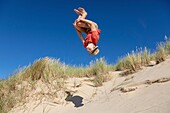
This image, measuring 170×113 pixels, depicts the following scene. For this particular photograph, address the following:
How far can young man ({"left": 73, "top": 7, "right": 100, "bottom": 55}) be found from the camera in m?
5.97

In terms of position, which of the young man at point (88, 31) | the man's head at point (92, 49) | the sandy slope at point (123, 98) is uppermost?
the young man at point (88, 31)

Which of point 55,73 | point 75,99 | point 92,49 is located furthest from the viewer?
point 55,73

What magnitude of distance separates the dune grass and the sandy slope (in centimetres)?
33

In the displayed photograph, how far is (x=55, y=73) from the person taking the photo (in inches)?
350

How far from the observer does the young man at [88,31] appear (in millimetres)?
5973

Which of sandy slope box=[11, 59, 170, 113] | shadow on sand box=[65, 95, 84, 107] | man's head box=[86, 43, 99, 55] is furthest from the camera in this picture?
shadow on sand box=[65, 95, 84, 107]

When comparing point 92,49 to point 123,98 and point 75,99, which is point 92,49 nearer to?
point 123,98

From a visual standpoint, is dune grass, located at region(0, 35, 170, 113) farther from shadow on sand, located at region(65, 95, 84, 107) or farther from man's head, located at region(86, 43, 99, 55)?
man's head, located at region(86, 43, 99, 55)

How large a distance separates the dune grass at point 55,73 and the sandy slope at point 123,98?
33 centimetres

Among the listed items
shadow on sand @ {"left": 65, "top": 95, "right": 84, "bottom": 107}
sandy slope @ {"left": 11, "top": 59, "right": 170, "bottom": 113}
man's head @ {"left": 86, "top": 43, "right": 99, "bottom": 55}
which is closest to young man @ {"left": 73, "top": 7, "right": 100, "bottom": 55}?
man's head @ {"left": 86, "top": 43, "right": 99, "bottom": 55}

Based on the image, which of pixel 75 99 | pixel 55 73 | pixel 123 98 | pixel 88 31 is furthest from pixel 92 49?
pixel 55 73

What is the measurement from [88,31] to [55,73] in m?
2.96

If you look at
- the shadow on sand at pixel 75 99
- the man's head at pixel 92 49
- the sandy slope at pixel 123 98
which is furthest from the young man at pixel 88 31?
the shadow on sand at pixel 75 99

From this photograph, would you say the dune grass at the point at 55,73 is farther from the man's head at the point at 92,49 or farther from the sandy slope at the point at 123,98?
the man's head at the point at 92,49
